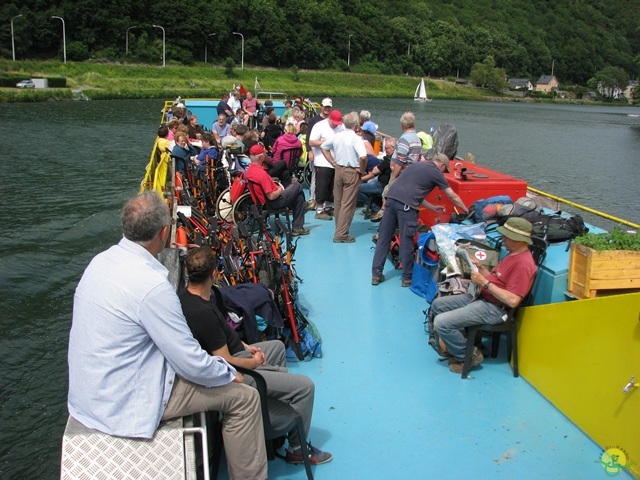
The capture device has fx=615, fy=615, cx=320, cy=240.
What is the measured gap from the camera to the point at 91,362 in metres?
2.47

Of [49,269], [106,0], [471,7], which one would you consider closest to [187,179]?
[49,269]

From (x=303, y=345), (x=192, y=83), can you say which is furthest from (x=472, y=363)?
(x=192, y=83)

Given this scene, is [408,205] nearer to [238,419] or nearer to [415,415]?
[415,415]

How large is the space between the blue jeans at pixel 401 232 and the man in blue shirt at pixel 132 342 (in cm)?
370

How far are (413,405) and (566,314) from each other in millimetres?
1172

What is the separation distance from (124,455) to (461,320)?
2.63 metres

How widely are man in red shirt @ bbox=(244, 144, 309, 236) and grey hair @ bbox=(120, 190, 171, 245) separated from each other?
4.53 m

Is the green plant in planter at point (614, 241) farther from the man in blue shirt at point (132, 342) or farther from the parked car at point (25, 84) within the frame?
the parked car at point (25, 84)

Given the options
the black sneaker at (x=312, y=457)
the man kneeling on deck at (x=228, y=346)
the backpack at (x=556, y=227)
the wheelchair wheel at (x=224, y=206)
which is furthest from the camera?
the wheelchair wheel at (x=224, y=206)

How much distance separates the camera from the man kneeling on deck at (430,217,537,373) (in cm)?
422

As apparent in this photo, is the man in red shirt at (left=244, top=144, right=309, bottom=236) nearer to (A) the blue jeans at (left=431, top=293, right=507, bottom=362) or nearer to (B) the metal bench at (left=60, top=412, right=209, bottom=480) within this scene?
(A) the blue jeans at (left=431, top=293, right=507, bottom=362)

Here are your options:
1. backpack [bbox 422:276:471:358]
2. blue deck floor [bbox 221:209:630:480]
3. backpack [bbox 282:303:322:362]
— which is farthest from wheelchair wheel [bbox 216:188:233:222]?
backpack [bbox 422:276:471:358]

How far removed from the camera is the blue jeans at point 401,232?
607cm

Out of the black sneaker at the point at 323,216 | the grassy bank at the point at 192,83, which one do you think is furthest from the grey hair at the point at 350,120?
the grassy bank at the point at 192,83
